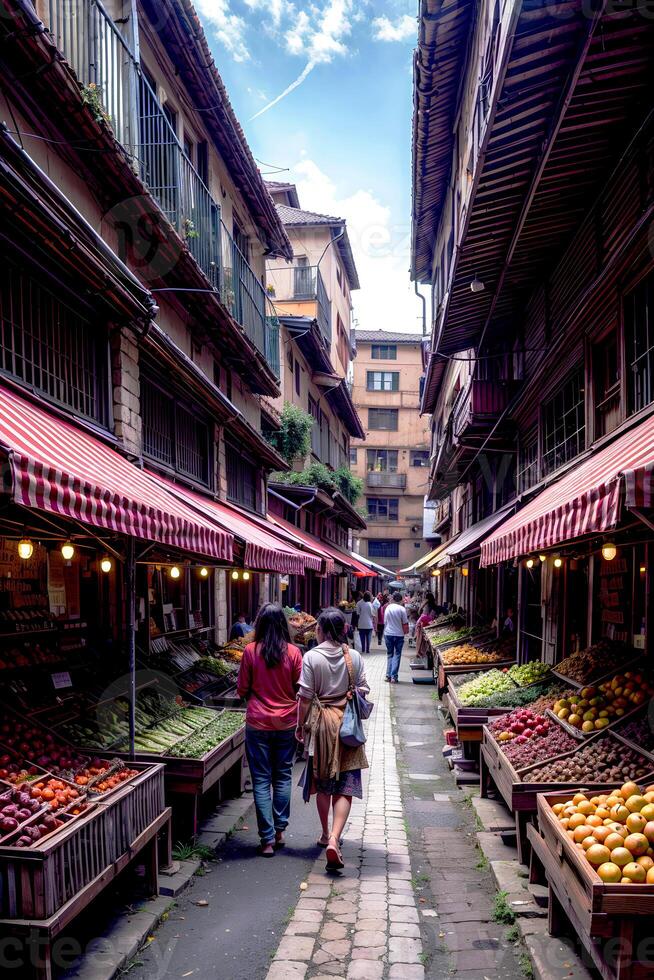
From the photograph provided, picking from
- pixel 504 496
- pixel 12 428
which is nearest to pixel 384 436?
pixel 504 496

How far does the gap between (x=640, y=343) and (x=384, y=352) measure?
164 feet

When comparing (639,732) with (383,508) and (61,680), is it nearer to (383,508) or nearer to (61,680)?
(61,680)

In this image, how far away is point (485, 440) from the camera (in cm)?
1438

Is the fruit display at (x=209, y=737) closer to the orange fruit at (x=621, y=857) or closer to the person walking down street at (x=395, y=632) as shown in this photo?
the orange fruit at (x=621, y=857)

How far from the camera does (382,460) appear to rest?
180 ft

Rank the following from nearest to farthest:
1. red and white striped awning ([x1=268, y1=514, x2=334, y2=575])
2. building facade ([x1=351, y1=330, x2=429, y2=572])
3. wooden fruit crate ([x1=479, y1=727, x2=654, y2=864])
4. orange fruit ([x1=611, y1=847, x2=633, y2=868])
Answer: orange fruit ([x1=611, y1=847, x2=633, y2=868]), wooden fruit crate ([x1=479, y1=727, x2=654, y2=864]), red and white striped awning ([x1=268, y1=514, x2=334, y2=575]), building facade ([x1=351, y1=330, x2=429, y2=572])

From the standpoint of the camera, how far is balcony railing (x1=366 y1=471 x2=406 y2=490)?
177ft

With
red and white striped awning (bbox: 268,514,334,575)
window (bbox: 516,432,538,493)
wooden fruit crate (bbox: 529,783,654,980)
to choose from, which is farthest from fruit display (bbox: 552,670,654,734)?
red and white striped awning (bbox: 268,514,334,575)

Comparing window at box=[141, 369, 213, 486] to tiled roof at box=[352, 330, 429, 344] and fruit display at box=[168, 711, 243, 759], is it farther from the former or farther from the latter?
tiled roof at box=[352, 330, 429, 344]

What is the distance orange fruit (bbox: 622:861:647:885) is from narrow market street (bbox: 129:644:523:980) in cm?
115

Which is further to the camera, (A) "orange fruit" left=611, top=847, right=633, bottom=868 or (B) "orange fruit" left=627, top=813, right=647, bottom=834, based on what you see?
(B) "orange fruit" left=627, top=813, right=647, bottom=834

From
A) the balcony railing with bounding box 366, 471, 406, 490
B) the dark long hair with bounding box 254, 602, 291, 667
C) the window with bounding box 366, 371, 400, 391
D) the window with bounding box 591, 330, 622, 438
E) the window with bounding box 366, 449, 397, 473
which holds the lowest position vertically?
the dark long hair with bounding box 254, 602, 291, 667

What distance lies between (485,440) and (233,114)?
25.5ft

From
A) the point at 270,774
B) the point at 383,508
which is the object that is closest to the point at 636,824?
the point at 270,774
